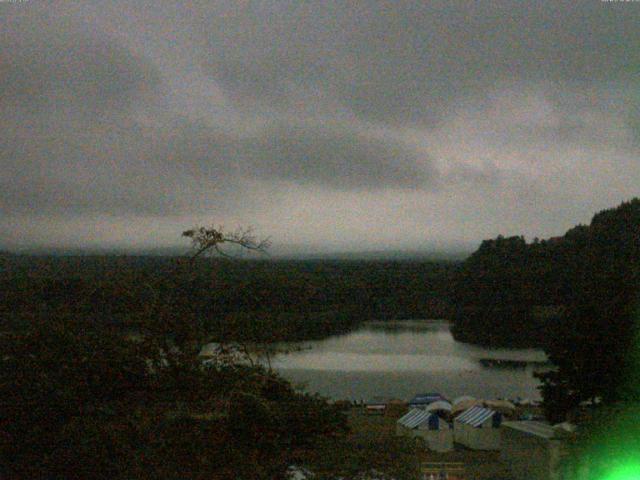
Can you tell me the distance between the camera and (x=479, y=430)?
32.1 ft

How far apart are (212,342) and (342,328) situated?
31434 millimetres

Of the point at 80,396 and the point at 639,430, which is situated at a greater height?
the point at 80,396

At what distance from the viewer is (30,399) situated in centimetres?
360

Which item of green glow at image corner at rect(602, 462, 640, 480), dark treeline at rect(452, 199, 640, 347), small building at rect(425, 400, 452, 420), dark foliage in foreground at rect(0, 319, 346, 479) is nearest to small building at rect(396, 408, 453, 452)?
small building at rect(425, 400, 452, 420)

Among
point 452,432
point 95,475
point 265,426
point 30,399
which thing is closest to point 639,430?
point 265,426

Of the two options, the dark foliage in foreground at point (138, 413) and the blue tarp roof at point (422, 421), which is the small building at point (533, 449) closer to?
the blue tarp roof at point (422, 421)

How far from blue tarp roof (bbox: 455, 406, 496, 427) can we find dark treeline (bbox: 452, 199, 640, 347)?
22.6m

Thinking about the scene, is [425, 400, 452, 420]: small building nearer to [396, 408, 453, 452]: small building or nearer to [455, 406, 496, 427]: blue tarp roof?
[455, 406, 496, 427]: blue tarp roof

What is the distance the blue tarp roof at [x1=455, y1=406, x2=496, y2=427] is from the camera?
992 cm

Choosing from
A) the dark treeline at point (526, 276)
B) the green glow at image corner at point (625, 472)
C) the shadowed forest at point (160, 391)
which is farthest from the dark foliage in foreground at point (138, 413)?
the dark treeline at point (526, 276)

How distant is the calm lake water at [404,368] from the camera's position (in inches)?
787

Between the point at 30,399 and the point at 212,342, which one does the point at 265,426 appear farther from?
the point at 30,399

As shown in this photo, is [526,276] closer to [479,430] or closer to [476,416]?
[476,416]

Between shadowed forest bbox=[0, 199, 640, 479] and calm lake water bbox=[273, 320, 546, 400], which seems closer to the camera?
shadowed forest bbox=[0, 199, 640, 479]
